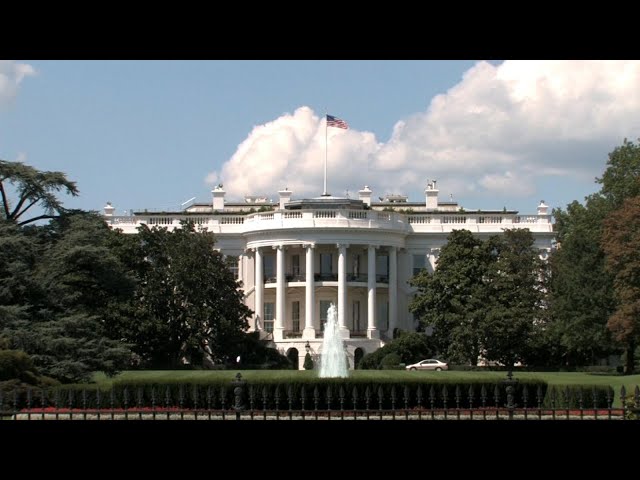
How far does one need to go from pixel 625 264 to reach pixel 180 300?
25579mm

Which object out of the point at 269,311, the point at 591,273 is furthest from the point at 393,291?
the point at 591,273

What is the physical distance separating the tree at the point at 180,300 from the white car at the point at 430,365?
1032 centimetres

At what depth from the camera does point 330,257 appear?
257 feet

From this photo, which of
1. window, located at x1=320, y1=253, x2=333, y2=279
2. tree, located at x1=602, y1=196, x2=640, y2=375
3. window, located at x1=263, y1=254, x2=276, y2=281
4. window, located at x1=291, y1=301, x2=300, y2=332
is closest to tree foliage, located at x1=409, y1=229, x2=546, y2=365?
window, located at x1=320, y1=253, x2=333, y2=279

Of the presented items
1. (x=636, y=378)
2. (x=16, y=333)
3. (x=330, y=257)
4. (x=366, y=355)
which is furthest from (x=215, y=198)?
(x=16, y=333)

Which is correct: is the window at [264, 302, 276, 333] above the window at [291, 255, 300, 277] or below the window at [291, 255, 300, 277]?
below

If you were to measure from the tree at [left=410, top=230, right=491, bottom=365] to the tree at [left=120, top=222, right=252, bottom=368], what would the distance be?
11160 mm

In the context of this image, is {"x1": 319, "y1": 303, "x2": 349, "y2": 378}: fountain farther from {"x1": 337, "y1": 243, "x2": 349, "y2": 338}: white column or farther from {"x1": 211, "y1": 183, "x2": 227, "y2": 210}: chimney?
{"x1": 211, "y1": 183, "x2": 227, "y2": 210}: chimney

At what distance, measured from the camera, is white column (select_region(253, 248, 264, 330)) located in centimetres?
7481

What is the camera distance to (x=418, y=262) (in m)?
81.2

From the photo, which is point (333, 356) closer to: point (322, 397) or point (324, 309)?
point (324, 309)
